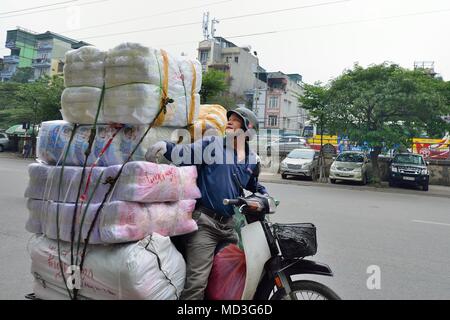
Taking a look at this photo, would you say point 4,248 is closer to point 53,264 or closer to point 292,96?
point 53,264

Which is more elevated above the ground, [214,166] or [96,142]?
[96,142]

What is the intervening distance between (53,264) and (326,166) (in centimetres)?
1868

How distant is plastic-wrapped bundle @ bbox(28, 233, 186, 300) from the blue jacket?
1.42 feet

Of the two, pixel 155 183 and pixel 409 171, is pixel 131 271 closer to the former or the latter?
pixel 155 183

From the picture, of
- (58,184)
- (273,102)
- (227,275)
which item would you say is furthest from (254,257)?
(273,102)

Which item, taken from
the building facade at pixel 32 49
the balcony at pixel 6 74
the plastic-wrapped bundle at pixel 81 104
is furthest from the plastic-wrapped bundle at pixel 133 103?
the balcony at pixel 6 74

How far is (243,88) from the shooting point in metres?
48.7

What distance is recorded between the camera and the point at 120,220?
2311 mm

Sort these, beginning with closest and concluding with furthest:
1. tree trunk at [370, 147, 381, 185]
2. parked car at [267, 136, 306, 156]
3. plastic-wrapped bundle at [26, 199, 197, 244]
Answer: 1. plastic-wrapped bundle at [26, 199, 197, 244]
2. tree trunk at [370, 147, 381, 185]
3. parked car at [267, 136, 306, 156]

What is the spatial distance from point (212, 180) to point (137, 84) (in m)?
0.82

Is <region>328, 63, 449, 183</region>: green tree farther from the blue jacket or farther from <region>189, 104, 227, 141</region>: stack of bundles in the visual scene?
the blue jacket

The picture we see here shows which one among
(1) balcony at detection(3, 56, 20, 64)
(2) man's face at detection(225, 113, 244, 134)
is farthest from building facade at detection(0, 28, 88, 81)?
(2) man's face at detection(225, 113, 244, 134)

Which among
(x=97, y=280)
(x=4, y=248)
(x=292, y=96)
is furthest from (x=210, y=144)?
(x=292, y=96)

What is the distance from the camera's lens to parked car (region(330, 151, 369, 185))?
16884 mm
